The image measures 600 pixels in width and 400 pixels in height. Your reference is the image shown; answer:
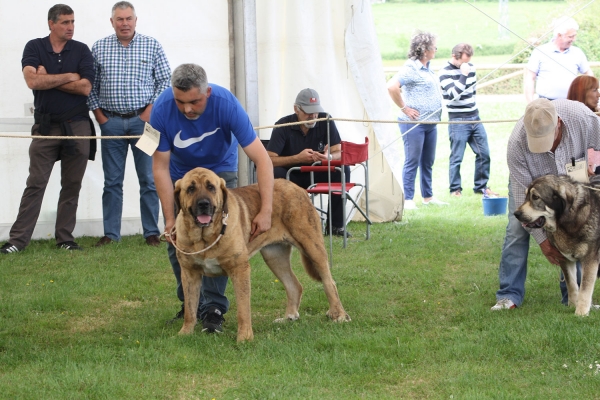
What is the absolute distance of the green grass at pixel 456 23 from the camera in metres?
Result: 26.8

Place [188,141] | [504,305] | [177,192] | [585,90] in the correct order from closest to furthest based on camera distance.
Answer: [177,192]
[188,141]
[504,305]
[585,90]

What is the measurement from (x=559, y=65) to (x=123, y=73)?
229 inches

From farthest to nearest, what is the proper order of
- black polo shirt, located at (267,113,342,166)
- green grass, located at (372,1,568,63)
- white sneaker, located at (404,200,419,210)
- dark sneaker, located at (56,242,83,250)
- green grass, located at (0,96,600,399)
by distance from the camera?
1. green grass, located at (372,1,568,63)
2. white sneaker, located at (404,200,419,210)
3. black polo shirt, located at (267,113,342,166)
4. dark sneaker, located at (56,242,83,250)
5. green grass, located at (0,96,600,399)

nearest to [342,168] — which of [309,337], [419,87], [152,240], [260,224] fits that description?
[152,240]

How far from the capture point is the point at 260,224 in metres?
5.40

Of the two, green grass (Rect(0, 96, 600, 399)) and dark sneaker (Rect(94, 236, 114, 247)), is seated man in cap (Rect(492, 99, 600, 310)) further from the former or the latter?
dark sneaker (Rect(94, 236, 114, 247))

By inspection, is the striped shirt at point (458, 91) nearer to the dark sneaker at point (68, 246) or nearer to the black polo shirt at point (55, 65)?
the black polo shirt at point (55, 65)

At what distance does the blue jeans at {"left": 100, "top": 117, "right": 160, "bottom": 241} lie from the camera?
29.3ft

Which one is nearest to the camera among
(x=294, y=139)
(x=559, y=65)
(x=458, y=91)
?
(x=294, y=139)

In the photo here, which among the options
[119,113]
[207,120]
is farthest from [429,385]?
[119,113]

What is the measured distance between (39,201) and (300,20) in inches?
142

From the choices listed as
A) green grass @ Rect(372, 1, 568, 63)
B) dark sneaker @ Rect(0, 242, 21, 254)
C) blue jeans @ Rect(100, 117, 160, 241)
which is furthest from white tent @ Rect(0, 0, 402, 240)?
green grass @ Rect(372, 1, 568, 63)

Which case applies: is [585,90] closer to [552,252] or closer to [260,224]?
[552,252]

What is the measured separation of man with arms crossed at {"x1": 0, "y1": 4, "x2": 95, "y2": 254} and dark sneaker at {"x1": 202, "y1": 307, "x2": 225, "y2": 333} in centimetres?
355
